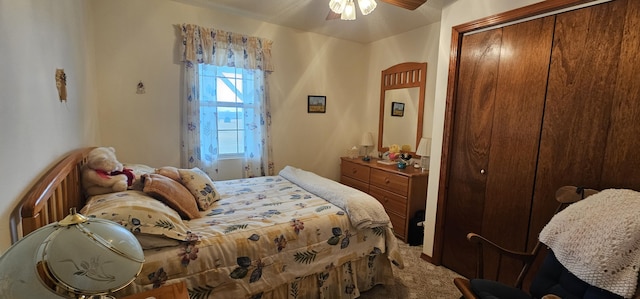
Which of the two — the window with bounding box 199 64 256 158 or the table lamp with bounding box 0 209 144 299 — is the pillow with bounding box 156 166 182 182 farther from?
the table lamp with bounding box 0 209 144 299

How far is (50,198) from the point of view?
1158mm

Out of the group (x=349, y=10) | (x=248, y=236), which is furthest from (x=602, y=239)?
(x=349, y=10)

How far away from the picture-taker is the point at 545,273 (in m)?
1.43

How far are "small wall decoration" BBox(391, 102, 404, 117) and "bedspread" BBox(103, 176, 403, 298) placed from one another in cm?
190

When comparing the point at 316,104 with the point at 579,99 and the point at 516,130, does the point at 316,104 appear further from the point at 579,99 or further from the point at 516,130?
the point at 579,99

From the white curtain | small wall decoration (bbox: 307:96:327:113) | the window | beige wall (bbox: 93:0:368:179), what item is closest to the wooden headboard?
beige wall (bbox: 93:0:368:179)

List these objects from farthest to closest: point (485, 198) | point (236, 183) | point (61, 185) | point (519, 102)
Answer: point (236, 183), point (485, 198), point (519, 102), point (61, 185)

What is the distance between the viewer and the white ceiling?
9.15ft

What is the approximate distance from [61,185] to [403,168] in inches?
110

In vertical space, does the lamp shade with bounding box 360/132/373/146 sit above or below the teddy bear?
above

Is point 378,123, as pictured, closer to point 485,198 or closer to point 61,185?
point 485,198

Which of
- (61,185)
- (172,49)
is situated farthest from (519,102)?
(172,49)

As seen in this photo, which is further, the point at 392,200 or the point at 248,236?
the point at 392,200

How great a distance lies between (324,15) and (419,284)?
2.77 metres
